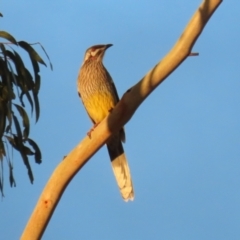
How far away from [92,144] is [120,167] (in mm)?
1067

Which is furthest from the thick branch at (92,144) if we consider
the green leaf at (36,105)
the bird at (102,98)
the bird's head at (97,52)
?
the bird's head at (97,52)

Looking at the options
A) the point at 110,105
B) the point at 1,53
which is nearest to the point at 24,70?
the point at 1,53

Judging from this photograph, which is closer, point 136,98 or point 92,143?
point 136,98

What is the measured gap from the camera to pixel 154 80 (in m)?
2.89

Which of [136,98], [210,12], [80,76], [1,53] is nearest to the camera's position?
[210,12]

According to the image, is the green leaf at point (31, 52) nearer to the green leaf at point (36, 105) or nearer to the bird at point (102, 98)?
the green leaf at point (36, 105)

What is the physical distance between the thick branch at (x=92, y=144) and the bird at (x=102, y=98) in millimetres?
828

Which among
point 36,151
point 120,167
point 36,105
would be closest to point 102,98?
point 120,167

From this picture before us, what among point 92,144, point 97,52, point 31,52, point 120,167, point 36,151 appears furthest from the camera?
point 97,52

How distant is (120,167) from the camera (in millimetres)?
4289

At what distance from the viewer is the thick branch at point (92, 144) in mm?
2893

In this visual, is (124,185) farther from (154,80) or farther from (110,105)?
(154,80)

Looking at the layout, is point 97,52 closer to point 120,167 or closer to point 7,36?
point 120,167

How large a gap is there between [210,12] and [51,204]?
3.23ft
